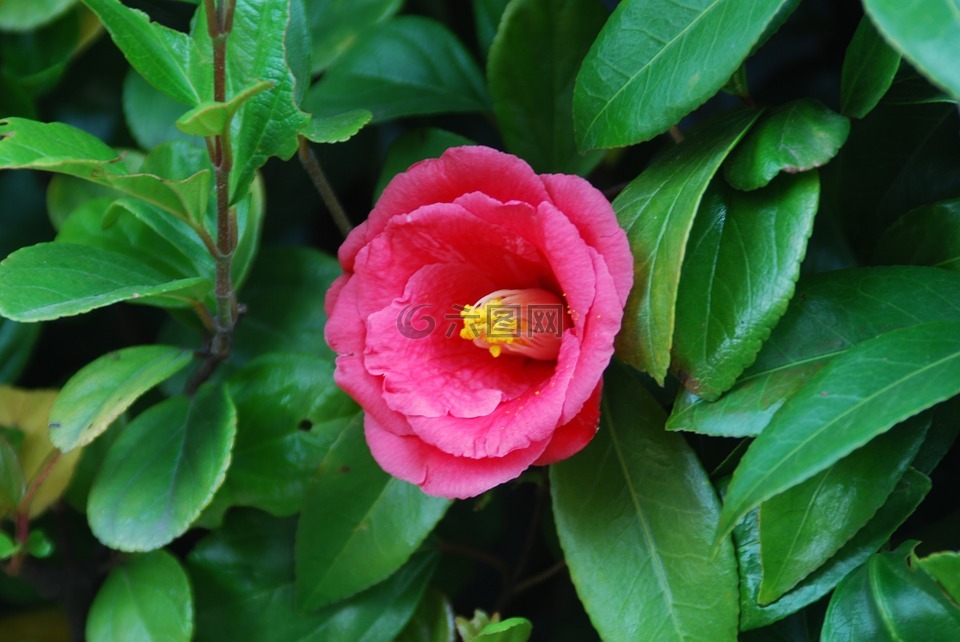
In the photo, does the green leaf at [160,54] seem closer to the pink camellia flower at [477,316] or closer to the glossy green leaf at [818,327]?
the pink camellia flower at [477,316]

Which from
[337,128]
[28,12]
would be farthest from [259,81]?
[28,12]

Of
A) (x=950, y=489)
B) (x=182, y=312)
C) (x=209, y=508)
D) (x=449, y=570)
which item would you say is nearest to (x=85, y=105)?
(x=182, y=312)

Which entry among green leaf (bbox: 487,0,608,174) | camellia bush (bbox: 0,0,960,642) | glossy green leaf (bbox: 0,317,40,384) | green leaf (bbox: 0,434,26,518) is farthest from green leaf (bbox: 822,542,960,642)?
glossy green leaf (bbox: 0,317,40,384)

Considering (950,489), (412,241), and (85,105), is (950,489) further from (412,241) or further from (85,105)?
(85,105)

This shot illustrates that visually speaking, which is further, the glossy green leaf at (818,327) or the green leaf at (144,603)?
the green leaf at (144,603)

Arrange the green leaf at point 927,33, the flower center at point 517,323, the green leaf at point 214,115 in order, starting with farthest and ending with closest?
the flower center at point 517,323 → the green leaf at point 214,115 → the green leaf at point 927,33

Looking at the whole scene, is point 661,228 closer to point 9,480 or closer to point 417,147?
point 417,147

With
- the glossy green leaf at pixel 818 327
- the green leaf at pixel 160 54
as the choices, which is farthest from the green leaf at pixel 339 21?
the glossy green leaf at pixel 818 327
